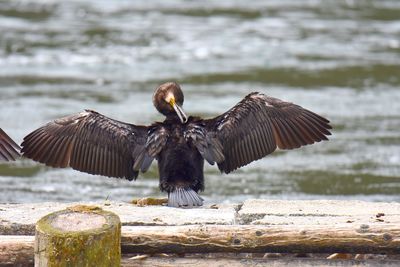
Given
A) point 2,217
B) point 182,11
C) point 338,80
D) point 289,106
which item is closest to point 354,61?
point 338,80

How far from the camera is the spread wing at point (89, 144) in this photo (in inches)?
296

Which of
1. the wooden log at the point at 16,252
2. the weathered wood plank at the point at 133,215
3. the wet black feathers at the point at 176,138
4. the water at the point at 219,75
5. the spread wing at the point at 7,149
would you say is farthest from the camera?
the water at the point at 219,75

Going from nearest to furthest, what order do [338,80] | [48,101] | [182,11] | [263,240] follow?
[263,240], [48,101], [338,80], [182,11]

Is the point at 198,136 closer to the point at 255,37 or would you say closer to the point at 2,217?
the point at 2,217

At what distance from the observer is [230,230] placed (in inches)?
230

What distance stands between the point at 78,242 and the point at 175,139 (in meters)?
2.09

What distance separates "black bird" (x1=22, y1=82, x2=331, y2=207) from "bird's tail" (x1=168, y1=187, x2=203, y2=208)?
87mm

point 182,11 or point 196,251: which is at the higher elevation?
point 182,11

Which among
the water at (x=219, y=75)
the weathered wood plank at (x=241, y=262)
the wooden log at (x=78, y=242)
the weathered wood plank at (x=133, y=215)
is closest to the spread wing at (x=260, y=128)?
the weathered wood plank at (x=133, y=215)

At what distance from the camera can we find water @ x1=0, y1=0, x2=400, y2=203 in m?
10.6

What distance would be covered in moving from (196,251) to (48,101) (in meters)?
7.90

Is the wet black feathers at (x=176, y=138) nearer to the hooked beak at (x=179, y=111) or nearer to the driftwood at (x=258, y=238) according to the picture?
the hooked beak at (x=179, y=111)

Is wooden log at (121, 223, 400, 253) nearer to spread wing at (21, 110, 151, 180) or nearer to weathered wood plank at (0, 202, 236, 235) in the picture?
weathered wood plank at (0, 202, 236, 235)

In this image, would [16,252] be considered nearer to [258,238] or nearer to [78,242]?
[78,242]
